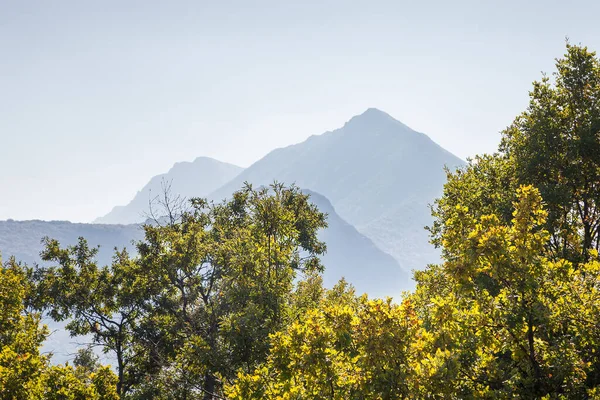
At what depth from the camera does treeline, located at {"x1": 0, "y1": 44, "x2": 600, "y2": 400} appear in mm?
7539

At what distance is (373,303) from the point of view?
306 inches

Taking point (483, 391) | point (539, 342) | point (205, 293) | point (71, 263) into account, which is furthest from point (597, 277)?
point (71, 263)

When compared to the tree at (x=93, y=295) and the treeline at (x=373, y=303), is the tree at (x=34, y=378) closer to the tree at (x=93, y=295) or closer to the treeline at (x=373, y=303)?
the treeline at (x=373, y=303)

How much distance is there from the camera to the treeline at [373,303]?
754 centimetres

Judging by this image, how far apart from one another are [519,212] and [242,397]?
617 cm

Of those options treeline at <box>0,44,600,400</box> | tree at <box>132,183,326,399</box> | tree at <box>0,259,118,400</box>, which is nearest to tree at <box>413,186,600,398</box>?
treeline at <box>0,44,600,400</box>

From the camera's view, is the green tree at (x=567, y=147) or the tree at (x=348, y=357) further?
the green tree at (x=567, y=147)

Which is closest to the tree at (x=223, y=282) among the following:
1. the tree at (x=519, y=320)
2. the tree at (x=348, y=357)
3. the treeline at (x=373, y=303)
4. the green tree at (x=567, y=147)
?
the treeline at (x=373, y=303)

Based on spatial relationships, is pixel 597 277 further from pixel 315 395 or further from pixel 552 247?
pixel 552 247

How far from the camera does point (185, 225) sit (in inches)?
1109

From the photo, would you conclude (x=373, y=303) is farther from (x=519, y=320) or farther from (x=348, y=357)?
(x=519, y=320)

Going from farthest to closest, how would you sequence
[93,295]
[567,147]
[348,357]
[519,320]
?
1. [93,295]
2. [567,147]
3. [348,357]
4. [519,320]

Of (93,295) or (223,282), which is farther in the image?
(93,295)

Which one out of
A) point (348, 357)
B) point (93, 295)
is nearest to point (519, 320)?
point (348, 357)
